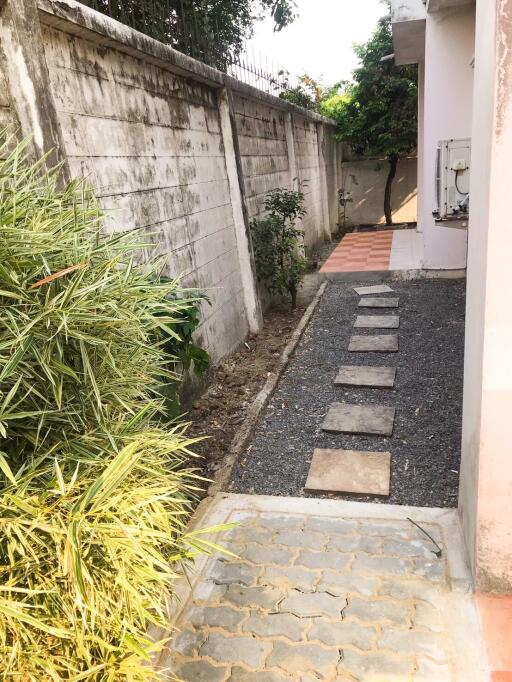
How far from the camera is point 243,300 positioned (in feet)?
19.5

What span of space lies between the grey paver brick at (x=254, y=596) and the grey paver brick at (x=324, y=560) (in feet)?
0.71

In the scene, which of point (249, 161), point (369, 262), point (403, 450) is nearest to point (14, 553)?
point (403, 450)

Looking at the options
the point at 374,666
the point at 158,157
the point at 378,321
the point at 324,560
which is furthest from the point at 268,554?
the point at 378,321

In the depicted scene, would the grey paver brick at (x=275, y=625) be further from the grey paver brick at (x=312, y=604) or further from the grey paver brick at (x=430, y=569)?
the grey paver brick at (x=430, y=569)

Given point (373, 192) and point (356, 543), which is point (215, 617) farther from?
point (373, 192)

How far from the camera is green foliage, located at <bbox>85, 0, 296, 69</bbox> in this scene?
366 cm

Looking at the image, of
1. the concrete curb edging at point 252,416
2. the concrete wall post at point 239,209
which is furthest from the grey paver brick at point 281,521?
the concrete wall post at point 239,209

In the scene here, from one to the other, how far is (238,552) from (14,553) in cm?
149

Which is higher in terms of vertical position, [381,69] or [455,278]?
[381,69]

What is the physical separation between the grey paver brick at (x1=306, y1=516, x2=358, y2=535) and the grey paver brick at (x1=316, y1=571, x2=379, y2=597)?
1.05ft

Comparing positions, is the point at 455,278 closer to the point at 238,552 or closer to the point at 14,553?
the point at 238,552

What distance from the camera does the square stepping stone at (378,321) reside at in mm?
5867

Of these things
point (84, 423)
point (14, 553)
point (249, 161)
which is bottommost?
point (14, 553)

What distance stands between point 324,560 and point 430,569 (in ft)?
1.68
